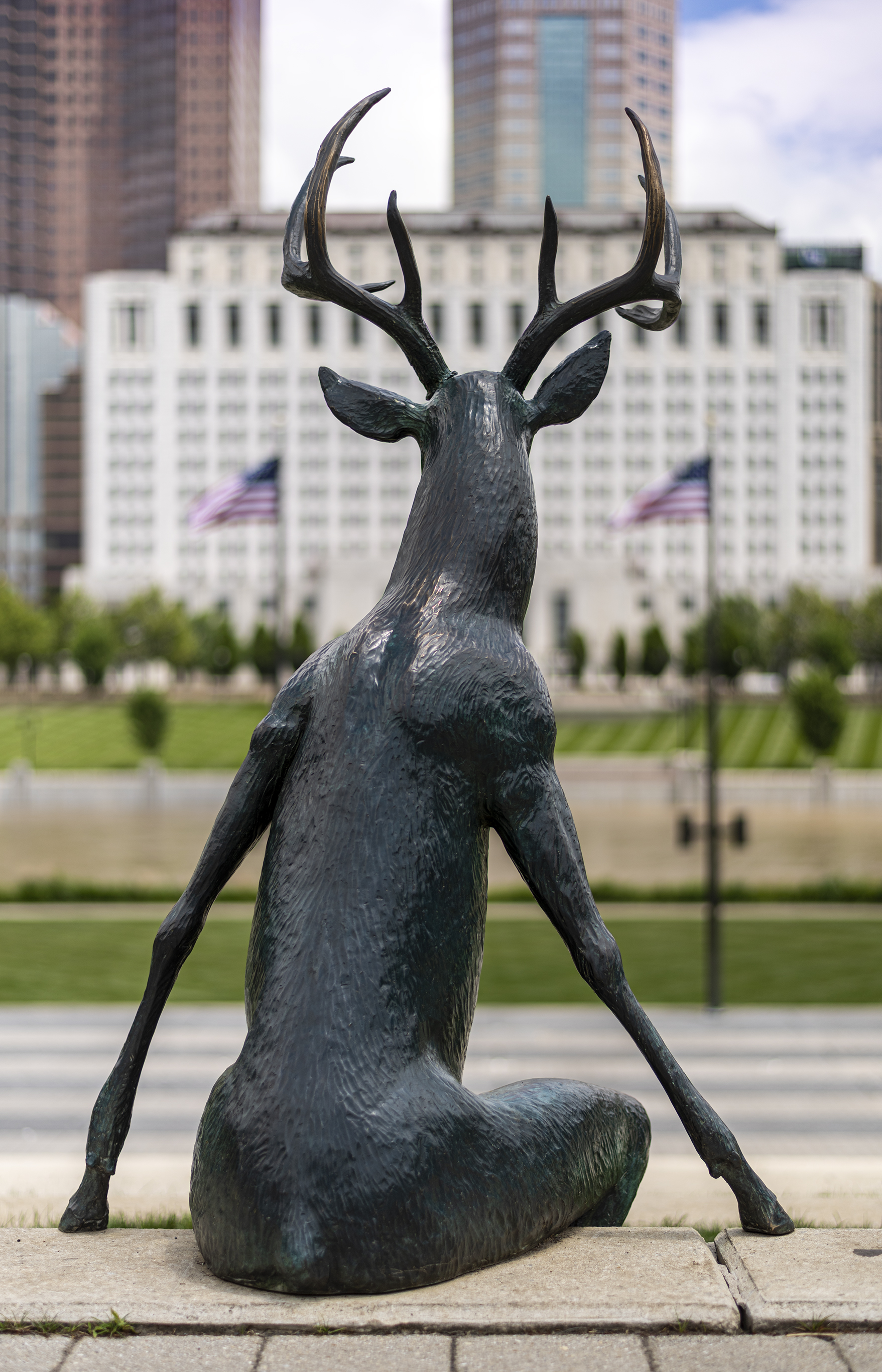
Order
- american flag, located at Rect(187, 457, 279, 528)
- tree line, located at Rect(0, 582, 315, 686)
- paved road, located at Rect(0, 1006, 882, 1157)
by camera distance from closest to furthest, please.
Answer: paved road, located at Rect(0, 1006, 882, 1157) < american flag, located at Rect(187, 457, 279, 528) < tree line, located at Rect(0, 582, 315, 686)

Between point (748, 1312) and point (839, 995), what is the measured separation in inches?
477

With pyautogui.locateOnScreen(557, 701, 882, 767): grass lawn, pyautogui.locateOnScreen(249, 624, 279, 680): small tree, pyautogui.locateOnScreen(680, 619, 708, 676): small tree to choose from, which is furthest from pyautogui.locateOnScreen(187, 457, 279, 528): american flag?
pyautogui.locateOnScreen(680, 619, 708, 676): small tree

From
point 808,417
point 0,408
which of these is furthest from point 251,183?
point 808,417

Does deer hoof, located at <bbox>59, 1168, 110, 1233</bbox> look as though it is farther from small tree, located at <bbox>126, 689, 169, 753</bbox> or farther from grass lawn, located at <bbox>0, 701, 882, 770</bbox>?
grass lawn, located at <bbox>0, 701, 882, 770</bbox>

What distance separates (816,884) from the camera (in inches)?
898

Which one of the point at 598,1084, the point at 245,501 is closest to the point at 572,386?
the point at 598,1084

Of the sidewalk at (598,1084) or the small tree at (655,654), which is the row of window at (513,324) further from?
the sidewalk at (598,1084)

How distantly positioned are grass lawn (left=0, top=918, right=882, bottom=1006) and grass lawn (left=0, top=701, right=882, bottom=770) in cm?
2669

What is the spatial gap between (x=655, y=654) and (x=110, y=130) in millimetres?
111893

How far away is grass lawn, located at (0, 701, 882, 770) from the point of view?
47000 millimetres

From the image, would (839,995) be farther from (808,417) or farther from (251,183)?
(251,183)

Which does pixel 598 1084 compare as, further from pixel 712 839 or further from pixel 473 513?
pixel 712 839

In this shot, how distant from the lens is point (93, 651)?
209ft

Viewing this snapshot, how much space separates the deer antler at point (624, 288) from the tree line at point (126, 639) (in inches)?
2245
